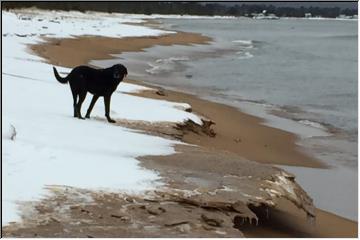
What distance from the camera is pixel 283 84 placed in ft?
80.2

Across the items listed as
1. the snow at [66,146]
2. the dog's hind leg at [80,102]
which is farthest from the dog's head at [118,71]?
the snow at [66,146]

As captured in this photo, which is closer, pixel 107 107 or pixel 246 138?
pixel 107 107

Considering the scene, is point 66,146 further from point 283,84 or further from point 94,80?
point 283,84

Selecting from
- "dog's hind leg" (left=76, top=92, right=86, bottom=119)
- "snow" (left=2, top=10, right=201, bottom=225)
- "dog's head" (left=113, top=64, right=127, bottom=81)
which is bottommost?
"snow" (left=2, top=10, right=201, bottom=225)

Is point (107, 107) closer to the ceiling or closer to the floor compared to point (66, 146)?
closer to the ceiling

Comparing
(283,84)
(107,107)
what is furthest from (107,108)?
(283,84)

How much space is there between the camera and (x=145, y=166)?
7.17 metres

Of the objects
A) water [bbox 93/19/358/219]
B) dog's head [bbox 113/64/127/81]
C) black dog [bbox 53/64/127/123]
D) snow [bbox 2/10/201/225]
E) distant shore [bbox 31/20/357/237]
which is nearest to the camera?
snow [bbox 2/10/201/225]

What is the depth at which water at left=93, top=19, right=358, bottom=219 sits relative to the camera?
13820mm

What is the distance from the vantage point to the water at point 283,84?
45.3ft

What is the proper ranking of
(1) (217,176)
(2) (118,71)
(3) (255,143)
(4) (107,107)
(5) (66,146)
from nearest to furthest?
(1) (217,176)
(5) (66,146)
(2) (118,71)
(4) (107,107)
(3) (255,143)

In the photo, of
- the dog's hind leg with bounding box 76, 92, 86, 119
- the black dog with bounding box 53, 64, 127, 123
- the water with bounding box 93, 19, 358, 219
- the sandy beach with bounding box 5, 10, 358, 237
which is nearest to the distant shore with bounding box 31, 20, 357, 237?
the sandy beach with bounding box 5, 10, 358, 237

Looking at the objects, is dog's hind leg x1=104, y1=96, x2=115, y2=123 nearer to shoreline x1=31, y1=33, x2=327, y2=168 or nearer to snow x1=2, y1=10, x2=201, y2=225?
snow x1=2, y1=10, x2=201, y2=225

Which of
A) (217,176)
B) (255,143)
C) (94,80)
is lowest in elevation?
(255,143)
